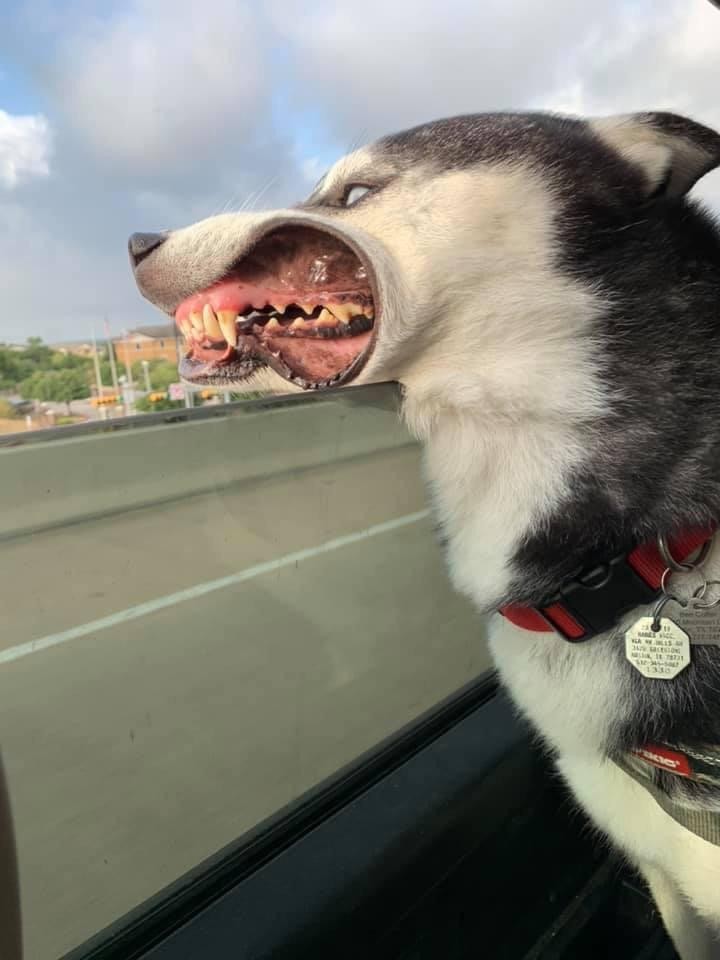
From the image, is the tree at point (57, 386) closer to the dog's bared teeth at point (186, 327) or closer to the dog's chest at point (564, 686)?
the dog's bared teeth at point (186, 327)

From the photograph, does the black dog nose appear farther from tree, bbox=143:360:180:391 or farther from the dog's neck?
the dog's neck

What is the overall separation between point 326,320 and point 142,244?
26cm

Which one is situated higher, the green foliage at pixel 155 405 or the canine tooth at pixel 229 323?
the canine tooth at pixel 229 323

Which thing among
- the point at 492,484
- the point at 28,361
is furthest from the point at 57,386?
the point at 492,484

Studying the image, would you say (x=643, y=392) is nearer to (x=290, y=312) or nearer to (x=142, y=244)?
(x=290, y=312)

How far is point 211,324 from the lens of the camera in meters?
1.02

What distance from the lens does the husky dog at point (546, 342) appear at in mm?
941

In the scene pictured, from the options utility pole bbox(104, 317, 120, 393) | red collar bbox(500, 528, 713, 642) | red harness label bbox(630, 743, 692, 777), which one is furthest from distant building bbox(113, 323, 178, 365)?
red harness label bbox(630, 743, 692, 777)

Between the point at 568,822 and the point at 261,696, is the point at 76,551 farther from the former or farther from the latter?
the point at 568,822

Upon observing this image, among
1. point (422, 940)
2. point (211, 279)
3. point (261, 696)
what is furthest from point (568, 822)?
point (211, 279)

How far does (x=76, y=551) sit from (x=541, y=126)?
2.90 ft

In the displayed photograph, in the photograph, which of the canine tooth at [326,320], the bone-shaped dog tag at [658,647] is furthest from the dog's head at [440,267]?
the bone-shaped dog tag at [658,647]

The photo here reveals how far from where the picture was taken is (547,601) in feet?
3.20

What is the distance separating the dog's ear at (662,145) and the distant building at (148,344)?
0.67 metres
